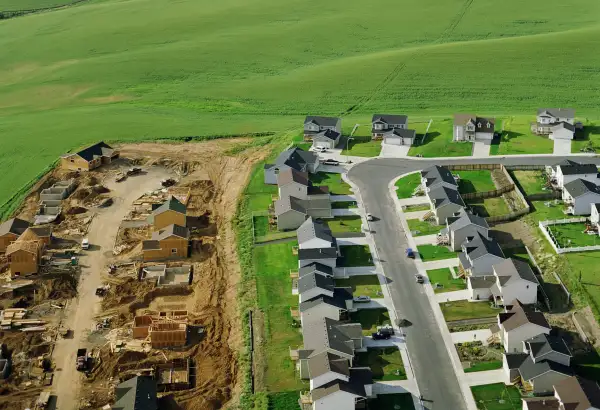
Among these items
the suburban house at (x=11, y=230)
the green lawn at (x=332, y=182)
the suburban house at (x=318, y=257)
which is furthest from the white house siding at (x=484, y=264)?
the suburban house at (x=11, y=230)

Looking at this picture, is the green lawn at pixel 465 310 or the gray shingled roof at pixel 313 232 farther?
the gray shingled roof at pixel 313 232

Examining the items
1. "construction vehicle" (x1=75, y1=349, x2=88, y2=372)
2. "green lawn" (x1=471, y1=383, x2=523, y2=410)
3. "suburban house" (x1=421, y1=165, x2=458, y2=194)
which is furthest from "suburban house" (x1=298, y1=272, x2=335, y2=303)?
"suburban house" (x1=421, y1=165, x2=458, y2=194)

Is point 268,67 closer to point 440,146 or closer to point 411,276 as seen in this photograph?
point 440,146

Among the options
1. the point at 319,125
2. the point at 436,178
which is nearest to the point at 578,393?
the point at 436,178

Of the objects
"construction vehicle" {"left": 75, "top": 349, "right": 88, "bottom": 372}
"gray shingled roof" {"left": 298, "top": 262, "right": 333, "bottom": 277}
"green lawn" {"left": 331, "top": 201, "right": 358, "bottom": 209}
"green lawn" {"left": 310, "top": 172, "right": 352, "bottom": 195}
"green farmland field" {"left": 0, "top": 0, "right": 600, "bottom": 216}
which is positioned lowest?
"construction vehicle" {"left": 75, "top": 349, "right": 88, "bottom": 372}

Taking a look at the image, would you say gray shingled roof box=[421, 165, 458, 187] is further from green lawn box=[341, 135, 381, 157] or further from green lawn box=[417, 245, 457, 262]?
green lawn box=[417, 245, 457, 262]

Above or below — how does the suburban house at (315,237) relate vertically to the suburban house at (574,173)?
below

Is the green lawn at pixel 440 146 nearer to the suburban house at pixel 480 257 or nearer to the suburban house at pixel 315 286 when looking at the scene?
the suburban house at pixel 480 257

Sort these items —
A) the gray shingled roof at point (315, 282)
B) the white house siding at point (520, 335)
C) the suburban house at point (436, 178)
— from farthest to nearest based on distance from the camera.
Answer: the suburban house at point (436, 178)
the gray shingled roof at point (315, 282)
the white house siding at point (520, 335)
